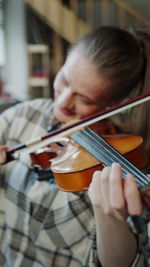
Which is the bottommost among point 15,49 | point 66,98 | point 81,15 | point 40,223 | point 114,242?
point 15,49

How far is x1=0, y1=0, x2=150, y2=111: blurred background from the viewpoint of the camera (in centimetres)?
294

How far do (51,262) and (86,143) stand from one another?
0.33m

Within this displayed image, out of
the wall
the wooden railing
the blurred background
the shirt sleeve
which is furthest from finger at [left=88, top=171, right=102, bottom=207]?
the wooden railing

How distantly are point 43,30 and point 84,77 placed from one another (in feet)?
9.28

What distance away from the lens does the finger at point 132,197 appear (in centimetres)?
36

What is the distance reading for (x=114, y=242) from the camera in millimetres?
533

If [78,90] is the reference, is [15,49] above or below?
below

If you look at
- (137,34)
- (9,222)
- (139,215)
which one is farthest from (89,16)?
(139,215)

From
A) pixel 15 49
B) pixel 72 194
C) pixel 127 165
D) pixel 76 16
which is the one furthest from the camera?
pixel 76 16

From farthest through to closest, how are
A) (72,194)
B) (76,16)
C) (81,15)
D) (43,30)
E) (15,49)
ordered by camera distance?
(81,15) → (76,16) → (43,30) → (15,49) → (72,194)

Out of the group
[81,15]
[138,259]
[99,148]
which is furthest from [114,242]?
[81,15]

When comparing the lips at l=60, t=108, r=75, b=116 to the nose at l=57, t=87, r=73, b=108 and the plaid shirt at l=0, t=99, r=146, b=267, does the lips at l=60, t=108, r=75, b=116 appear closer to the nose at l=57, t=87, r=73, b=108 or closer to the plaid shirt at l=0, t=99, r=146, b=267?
the nose at l=57, t=87, r=73, b=108

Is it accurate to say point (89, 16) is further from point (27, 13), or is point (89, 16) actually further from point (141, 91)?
point (141, 91)

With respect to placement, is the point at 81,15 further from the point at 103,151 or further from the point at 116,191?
the point at 116,191
